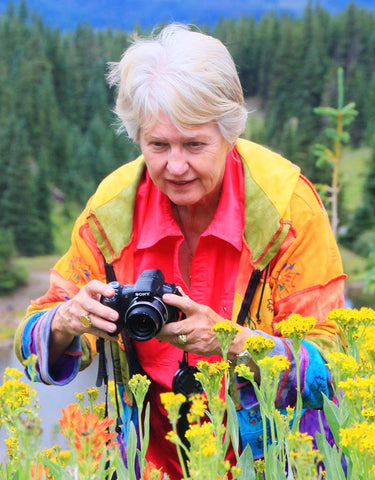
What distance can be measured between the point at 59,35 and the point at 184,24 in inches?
2447

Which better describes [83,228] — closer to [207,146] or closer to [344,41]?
[207,146]

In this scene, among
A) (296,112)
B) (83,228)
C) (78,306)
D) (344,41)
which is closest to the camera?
Answer: (78,306)

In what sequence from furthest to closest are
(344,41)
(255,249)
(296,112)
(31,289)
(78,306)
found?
(344,41), (296,112), (31,289), (255,249), (78,306)

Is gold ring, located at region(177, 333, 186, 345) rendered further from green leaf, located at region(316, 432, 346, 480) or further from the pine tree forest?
the pine tree forest

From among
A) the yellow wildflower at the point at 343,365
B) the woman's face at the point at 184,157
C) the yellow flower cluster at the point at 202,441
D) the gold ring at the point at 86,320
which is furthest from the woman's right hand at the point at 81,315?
the yellow flower cluster at the point at 202,441

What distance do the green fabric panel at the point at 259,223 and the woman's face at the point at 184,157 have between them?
4.6 inches

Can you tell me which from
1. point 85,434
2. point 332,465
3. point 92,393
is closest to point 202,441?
point 85,434

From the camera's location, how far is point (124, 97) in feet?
6.82

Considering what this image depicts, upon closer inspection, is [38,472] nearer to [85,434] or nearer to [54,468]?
[54,468]

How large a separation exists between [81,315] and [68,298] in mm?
280

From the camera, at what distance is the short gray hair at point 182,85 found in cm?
192

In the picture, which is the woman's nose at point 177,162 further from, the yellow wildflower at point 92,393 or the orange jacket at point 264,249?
the yellow wildflower at point 92,393

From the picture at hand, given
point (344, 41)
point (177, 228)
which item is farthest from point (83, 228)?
point (344, 41)

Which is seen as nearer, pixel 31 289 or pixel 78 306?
pixel 78 306
